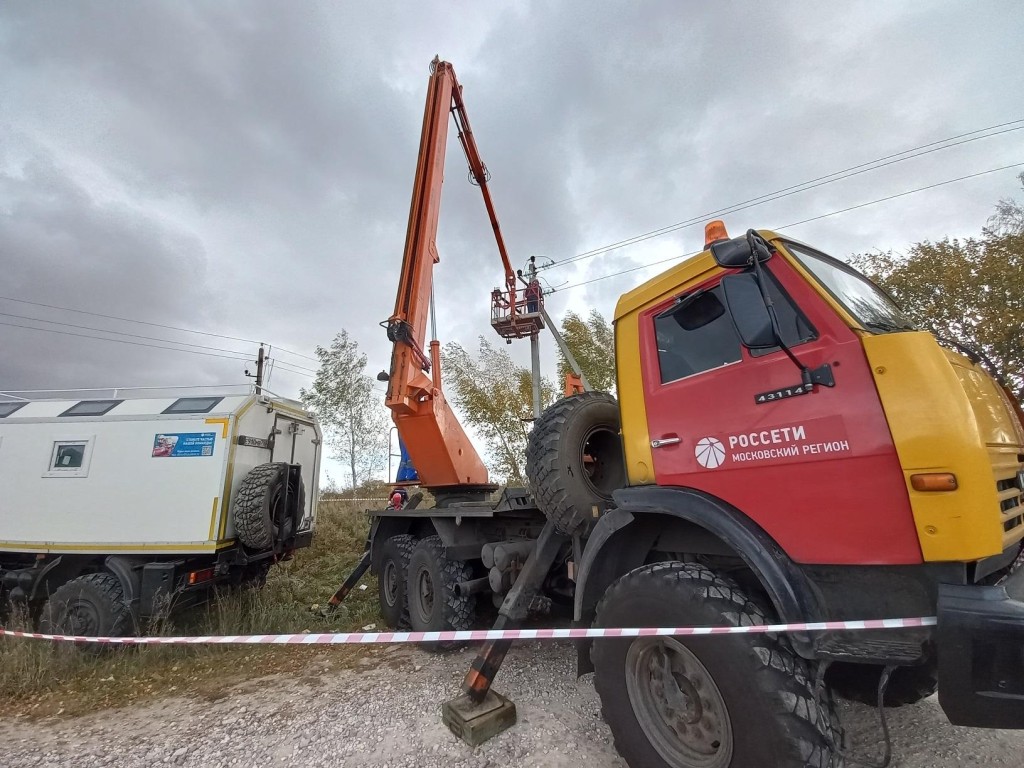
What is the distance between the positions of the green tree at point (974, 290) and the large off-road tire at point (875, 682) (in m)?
10.1

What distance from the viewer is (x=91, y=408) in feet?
19.9

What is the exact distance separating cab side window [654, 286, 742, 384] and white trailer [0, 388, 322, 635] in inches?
186

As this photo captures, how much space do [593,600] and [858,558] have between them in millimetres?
1449

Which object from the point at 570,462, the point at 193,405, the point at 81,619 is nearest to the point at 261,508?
the point at 193,405

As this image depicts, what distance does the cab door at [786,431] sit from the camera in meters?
1.84

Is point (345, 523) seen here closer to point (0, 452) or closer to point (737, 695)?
point (0, 452)

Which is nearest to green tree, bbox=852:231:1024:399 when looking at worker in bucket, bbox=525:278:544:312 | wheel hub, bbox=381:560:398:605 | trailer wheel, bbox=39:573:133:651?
worker in bucket, bbox=525:278:544:312

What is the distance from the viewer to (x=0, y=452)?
5.88 metres

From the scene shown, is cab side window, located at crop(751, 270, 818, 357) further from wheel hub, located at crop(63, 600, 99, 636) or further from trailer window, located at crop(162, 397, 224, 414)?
wheel hub, located at crop(63, 600, 99, 636)

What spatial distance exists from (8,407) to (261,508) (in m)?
4.09

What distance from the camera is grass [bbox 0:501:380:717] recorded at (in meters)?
3.97

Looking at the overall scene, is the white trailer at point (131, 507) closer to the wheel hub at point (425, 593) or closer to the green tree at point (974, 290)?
the wheel hub at point (425, 593)

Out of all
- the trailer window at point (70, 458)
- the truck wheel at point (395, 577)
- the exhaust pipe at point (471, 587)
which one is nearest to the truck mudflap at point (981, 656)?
the exhaust pipe at point (471, 587)

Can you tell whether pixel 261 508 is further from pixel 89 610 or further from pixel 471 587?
pixel 471 587
